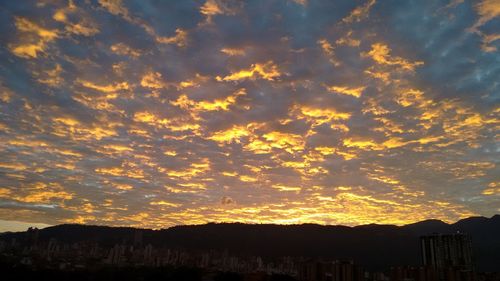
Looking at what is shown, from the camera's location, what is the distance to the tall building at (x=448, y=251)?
114000 millimetres

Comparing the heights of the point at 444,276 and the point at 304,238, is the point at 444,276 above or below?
below

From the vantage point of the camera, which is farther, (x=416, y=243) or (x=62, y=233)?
(x=62, y=233)

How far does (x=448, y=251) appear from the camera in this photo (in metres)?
117

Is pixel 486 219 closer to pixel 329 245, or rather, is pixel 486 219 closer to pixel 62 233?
pixel 329 245

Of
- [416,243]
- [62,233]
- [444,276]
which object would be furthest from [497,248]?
[62,233]

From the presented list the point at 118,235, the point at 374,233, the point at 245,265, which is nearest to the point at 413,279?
the point at 245,265

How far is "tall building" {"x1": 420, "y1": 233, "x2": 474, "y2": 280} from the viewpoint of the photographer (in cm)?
11400

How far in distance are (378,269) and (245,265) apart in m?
43.1

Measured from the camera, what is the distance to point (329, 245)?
16088 centimetres

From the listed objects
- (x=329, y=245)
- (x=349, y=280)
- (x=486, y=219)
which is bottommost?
(x=349, y=280)

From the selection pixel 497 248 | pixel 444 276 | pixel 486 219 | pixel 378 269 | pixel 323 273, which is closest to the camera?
pixel 444 276

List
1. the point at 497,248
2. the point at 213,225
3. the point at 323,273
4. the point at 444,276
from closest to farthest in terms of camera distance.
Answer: the point at 444,276 < the point at 323,273 < the point at 497,248 < the point at 213,225

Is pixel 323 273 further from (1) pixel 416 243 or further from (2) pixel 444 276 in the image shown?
(1) pixel 416 243

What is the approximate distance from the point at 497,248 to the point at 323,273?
95.7 meters
